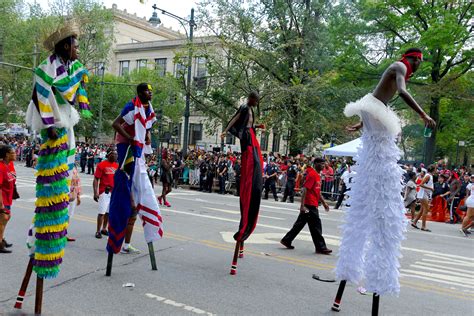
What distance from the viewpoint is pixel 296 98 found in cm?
2386

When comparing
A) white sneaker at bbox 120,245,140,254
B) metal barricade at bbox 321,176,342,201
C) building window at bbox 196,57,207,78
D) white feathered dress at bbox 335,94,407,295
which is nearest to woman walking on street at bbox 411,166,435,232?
metal barricade at bbox 321,176,342,201

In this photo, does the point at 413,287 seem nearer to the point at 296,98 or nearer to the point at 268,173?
the point at 268,173

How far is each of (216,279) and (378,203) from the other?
251 centimetres

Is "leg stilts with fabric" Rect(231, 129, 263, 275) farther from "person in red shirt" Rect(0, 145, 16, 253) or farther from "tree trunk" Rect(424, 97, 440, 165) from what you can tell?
"tree trunk" Rect(424, 97, 440, 165)

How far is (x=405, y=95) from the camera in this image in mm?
4047

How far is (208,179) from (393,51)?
14.3m

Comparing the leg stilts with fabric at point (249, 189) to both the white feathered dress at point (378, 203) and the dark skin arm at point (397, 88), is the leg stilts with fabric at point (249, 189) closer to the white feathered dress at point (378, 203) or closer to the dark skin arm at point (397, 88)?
the white feathered dress at point (378, 203)

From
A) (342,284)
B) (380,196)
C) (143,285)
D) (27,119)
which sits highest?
(27,119)

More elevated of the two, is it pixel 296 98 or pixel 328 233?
pixel 296 98

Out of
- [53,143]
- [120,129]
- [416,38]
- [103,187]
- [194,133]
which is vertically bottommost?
[103,187]

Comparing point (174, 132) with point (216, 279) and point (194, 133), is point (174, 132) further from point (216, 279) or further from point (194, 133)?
point (194, 133)

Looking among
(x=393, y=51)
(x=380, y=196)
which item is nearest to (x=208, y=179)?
(x=393, y=51)

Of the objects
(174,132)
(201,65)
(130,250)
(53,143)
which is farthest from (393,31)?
(53,143)

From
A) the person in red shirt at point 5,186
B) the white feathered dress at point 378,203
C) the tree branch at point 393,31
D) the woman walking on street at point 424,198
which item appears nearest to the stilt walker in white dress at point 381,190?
the white feathered dress at point 378,203
